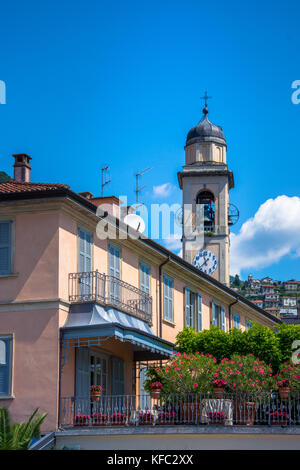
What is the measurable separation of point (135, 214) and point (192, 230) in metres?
23.0

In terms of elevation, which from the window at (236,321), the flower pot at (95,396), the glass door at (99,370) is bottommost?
the flower pot at (95,396)

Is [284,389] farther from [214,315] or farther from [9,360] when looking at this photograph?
[214,315]

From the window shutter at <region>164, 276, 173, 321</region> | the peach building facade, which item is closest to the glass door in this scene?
the peach building facade

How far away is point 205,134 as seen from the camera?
173ft

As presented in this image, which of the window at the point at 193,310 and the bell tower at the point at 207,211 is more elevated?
the bell tower at the point at 207,211

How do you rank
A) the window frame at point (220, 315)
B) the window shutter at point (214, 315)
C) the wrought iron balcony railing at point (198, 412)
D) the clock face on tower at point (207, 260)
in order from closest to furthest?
the wrought iron balcony railing at point (198, 412) < the window shutter at point (214, 315) < the window frame at point (220, 315) < the clock face on tower at point (207, 260)

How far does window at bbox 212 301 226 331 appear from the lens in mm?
34906

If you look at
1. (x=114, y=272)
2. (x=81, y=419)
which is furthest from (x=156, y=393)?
(x=114, y=272)

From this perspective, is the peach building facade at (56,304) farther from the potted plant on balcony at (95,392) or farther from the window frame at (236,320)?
the window frame at (236,320)

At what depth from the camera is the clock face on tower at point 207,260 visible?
51469mm

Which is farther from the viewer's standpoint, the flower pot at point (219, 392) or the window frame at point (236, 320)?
the window frame at point (236, 320)

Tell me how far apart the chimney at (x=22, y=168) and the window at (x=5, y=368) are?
5.66 m

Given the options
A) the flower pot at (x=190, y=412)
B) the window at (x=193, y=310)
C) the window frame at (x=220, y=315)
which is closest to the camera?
the flower pot at (x=190, y=412)

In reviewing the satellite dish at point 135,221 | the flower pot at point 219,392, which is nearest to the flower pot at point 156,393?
the flower pot at point 219,392
